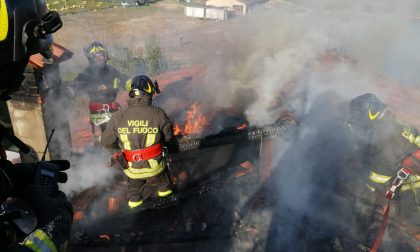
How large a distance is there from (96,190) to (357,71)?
318 inches

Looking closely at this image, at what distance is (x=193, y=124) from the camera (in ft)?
23.7

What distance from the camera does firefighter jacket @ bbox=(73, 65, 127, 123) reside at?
6.99 meters

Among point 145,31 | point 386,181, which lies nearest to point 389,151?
point 386,181

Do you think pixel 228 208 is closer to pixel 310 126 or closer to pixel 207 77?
pixel 310 126

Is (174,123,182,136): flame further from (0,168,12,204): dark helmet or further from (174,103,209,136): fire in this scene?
(0,168,12,204): dark helmet

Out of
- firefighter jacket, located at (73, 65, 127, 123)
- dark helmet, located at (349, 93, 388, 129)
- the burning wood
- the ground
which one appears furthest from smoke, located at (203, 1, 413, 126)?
the ground

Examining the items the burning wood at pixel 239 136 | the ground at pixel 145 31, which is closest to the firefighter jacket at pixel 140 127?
the burning wood at pixel 239 136

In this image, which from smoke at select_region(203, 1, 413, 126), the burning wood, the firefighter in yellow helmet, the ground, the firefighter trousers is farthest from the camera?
the ground

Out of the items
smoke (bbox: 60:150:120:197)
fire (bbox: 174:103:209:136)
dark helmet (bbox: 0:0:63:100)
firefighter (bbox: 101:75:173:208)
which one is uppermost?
dark helmet (bbox: 0:0:63:100)

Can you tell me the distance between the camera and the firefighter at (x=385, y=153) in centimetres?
489

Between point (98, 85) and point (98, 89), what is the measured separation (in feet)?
0.32

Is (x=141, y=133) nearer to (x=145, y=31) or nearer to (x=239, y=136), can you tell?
(x=239, y=136)

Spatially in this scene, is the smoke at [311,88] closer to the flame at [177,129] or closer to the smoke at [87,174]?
the flame at [177,129]

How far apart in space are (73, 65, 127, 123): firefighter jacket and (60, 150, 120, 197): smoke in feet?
3.47
